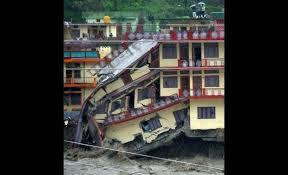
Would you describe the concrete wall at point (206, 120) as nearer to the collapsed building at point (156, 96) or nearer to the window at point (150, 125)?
the collapsed building at point (156, 96)

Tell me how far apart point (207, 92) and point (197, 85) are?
0.45 ft

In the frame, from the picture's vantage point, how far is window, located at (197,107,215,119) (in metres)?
5.03

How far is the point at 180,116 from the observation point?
5.18m

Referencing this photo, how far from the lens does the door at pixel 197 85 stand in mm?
4955

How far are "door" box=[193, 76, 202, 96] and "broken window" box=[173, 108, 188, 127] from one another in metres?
0.27

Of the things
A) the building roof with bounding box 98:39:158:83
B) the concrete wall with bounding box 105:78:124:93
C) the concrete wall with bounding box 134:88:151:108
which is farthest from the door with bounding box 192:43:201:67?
the concrete wall with bounding box 105:78:124:93

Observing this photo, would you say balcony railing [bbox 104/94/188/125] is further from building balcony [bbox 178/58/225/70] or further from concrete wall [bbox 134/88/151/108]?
building balcony [bbox 178/58/225/70]

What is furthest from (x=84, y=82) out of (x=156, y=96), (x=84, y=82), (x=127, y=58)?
(x=156, y=96)

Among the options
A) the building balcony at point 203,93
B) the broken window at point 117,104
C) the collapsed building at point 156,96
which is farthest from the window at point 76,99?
the building balcony at point 203,93

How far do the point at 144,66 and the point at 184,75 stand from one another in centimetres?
40

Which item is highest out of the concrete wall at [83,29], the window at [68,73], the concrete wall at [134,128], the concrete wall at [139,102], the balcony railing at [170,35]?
the concrete wall at [83,29]
